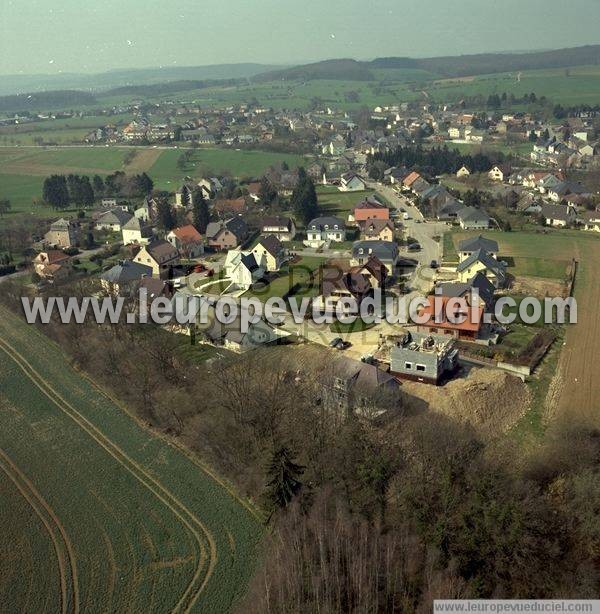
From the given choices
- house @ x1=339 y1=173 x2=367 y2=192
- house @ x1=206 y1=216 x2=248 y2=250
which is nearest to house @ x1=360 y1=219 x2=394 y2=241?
house @ x1=206 y1=216 x2=248 y2=250

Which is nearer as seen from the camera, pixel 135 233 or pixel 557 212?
pixel 135 233

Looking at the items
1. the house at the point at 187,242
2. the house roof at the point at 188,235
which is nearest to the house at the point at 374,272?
the house at the point at 187,242

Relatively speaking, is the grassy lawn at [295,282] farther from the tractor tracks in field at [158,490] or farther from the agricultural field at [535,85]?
the agricultural field at [535,85]

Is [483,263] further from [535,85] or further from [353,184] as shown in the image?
[535,85]

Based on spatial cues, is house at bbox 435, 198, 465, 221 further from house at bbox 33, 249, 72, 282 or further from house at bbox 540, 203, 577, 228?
house at bbox 33, 249, 72, 282

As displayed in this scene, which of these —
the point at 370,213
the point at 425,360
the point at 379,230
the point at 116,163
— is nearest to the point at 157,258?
the point at 379,230

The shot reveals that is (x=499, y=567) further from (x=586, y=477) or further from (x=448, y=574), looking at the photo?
(x=586, y=477)
